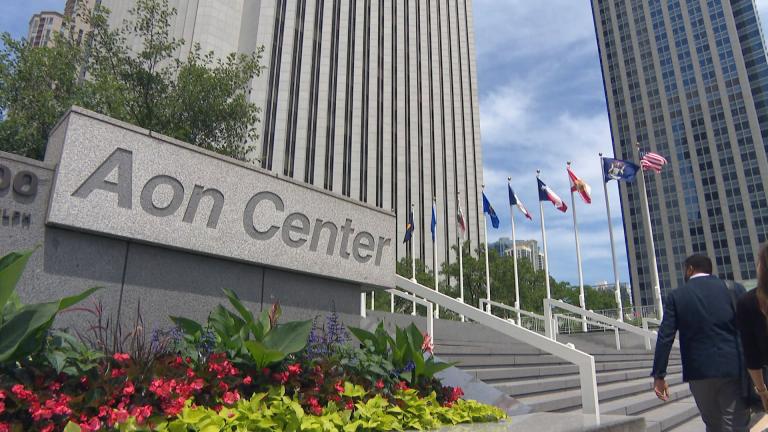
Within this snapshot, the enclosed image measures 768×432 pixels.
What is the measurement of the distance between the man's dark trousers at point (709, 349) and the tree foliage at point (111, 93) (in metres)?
12.0

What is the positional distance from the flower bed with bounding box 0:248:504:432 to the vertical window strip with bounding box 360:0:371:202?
43.5 meters

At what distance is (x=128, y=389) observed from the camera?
300cm

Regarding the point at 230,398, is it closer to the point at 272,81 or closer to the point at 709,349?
the point at 709,349

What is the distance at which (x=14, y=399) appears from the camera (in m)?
2.61

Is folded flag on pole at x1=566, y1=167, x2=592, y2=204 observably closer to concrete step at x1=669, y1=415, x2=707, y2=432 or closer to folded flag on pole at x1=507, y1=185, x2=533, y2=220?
folded flag on pole at x1=507, y1=185, x2=533, y2=220

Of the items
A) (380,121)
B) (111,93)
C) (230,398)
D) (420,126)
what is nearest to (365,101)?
(380,121)

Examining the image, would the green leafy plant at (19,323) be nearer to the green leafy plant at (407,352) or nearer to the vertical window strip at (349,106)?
the green leafy plant at (407,352)

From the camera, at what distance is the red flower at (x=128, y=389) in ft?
9.84

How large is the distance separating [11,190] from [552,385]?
7.70 metres

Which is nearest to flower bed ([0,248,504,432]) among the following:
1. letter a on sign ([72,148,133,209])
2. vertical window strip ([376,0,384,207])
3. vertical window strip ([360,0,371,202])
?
letter a on sign ([72,148,133,209])

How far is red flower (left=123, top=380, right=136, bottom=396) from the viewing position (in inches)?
118

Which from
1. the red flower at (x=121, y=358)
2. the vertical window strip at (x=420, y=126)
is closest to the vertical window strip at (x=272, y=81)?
the vertical window strip at (x=420, y=126)

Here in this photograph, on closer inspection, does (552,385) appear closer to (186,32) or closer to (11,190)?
(11,190)

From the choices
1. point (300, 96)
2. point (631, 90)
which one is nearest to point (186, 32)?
point (300, 96)
